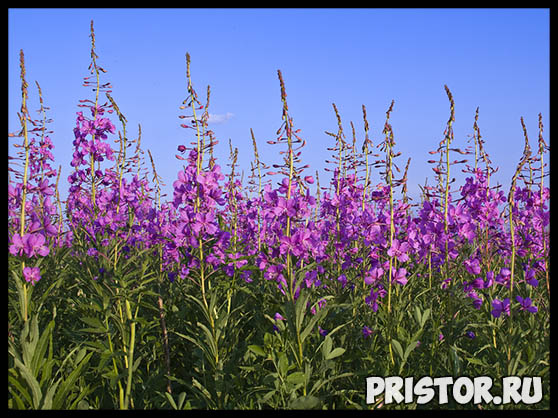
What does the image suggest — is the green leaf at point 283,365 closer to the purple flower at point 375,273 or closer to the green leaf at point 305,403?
the green leaf at point 305,403

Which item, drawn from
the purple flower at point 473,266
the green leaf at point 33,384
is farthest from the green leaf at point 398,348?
the green leaf at point 33,384

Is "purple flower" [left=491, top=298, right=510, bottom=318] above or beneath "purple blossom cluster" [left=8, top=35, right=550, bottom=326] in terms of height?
beneath

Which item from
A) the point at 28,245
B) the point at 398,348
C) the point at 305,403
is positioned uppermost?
the point at 28,245

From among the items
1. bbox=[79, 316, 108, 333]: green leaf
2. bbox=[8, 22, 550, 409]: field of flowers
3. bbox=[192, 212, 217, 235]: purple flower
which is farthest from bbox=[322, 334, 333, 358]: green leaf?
bbox=[79, 316, 108, 333]: green leaf

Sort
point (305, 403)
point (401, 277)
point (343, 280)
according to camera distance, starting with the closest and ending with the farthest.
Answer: point (305, 403) → point (401, 277) → point (343, 280)

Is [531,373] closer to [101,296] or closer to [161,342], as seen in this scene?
[161,342]

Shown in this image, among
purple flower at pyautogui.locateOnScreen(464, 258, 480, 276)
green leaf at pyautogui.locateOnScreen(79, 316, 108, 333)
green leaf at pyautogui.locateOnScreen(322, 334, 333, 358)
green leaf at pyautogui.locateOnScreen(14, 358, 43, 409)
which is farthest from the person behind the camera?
purple flower at pyautogui.locateOnScreen(464, 258, 480, 276)

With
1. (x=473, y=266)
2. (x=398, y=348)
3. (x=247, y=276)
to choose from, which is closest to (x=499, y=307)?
(x=473, y=266)

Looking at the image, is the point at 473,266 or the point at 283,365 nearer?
the point at 283,365

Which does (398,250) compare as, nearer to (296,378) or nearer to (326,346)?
(326,346)

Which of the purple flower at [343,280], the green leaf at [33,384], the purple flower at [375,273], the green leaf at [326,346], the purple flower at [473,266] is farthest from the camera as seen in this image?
the purple flower at [343,280]

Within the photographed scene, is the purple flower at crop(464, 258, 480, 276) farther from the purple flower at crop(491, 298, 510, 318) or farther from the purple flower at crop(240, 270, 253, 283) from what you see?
the purple flower at crop(240, 270, 253, 283)

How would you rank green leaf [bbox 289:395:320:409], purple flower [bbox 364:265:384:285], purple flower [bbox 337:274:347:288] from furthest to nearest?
purple flower [bbox 337:274:347:288]
purple flower [bbox 364:265:384:285]
green leaf [bbox 289:395:320:409]
